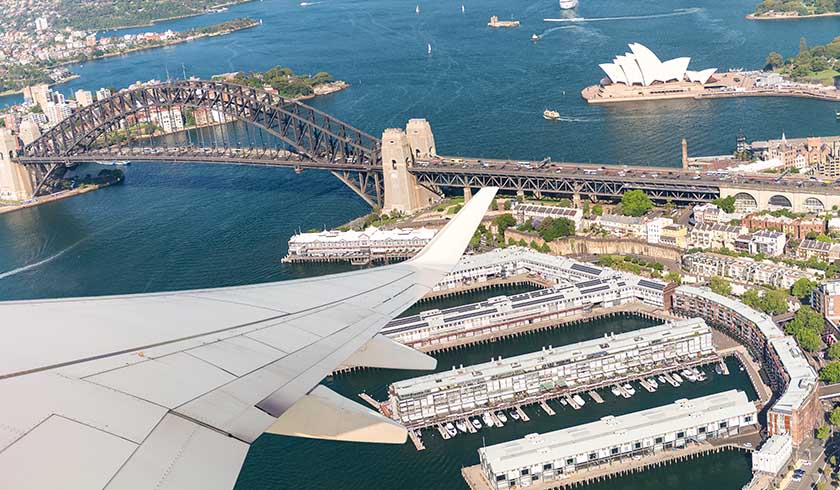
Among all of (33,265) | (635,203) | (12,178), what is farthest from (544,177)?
(12,178)

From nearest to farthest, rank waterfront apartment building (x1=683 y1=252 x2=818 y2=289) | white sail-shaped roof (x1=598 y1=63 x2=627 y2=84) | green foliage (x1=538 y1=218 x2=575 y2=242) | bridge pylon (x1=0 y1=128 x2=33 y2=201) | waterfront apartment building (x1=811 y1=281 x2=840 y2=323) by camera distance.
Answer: waterfront apartment building (x1=811 y1=281 x2=840 y2=323), waterfront apartment building (x1=683 y1=252 x2=818 y2=289), green foliage (x1=538 y1=218 x2=575 y2=242), bridge pylon (x1=0 y1=128 x2=33 y2=201), white sail-shaped roof (x1=598 y1=63 x2=627 y2=84)

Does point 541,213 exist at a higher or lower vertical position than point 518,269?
higher

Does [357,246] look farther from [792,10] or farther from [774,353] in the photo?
[792,10]

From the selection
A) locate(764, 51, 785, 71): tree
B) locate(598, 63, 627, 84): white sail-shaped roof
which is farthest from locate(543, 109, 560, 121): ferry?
locate(764, 51, 785, 71): tree

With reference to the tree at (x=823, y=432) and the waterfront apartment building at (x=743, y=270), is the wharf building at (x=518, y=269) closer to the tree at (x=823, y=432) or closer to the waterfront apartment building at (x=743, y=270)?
the waterfront apartment building at (x=743, y=270)

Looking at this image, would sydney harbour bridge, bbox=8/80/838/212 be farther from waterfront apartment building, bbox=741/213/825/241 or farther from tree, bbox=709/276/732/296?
tree, bbox=709/276/732/296

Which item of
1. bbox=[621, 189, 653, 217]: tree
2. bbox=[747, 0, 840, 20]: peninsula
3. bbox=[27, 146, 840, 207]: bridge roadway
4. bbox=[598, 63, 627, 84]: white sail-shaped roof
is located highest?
bbox=[747, 0, 840, 20]: peninsula

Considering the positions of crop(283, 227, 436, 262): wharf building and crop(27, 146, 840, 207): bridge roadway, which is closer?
crop(283, 227, 436, 262): wharf building
